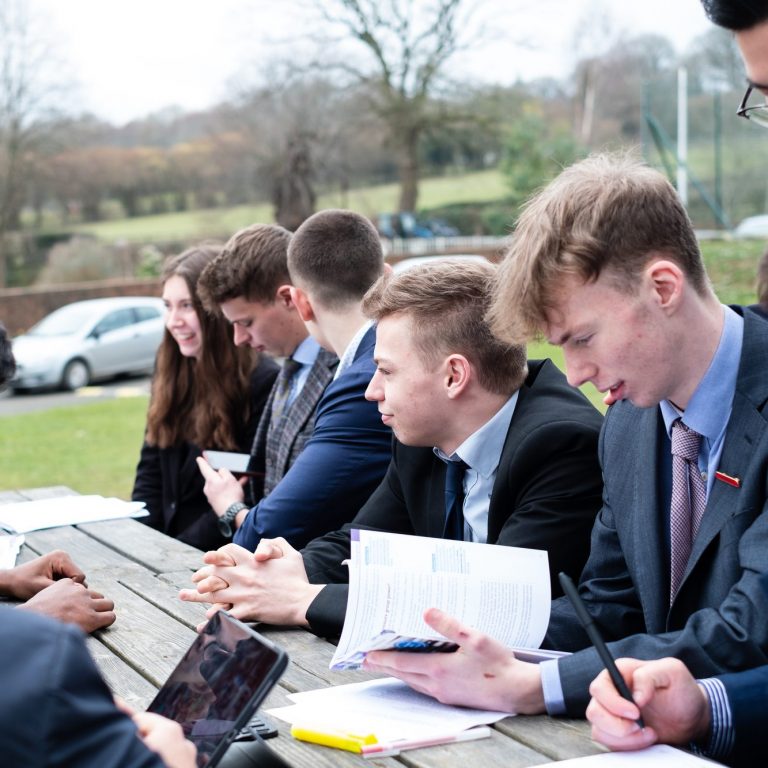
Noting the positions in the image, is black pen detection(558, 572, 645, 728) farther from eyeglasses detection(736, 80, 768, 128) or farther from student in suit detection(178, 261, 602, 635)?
eyeglasses detection(736, 80, 768, 128)

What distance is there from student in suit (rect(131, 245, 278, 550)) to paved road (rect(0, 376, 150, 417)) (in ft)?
34.6

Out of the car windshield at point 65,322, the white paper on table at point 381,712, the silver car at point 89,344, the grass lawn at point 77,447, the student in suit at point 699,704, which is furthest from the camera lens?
the car windshield at point 65,322

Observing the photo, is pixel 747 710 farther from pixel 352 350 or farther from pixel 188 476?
pixel 188 476

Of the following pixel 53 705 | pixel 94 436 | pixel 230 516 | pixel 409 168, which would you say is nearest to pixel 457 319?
pixel 230 516

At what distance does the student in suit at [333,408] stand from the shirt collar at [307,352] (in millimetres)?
292

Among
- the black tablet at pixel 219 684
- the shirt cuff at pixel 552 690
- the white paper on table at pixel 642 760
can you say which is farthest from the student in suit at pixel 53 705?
the shirt cuff at pixel 552 690

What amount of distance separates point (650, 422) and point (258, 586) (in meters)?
1.00

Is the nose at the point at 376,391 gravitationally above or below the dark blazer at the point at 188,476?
above

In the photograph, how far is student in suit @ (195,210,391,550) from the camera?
3398 millimetres

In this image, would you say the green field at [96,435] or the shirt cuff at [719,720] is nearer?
the shirt cuff at [719,720]

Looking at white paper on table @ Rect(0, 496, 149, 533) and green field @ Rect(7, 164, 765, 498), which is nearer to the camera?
white paper on table @ Rect(0, 496, 149, 533)

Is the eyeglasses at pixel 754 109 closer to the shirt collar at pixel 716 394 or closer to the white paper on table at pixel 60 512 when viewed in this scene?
the shirt collar at pixel 716 394

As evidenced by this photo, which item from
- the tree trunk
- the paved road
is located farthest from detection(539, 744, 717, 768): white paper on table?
the tree trunk

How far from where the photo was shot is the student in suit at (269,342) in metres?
3.93
